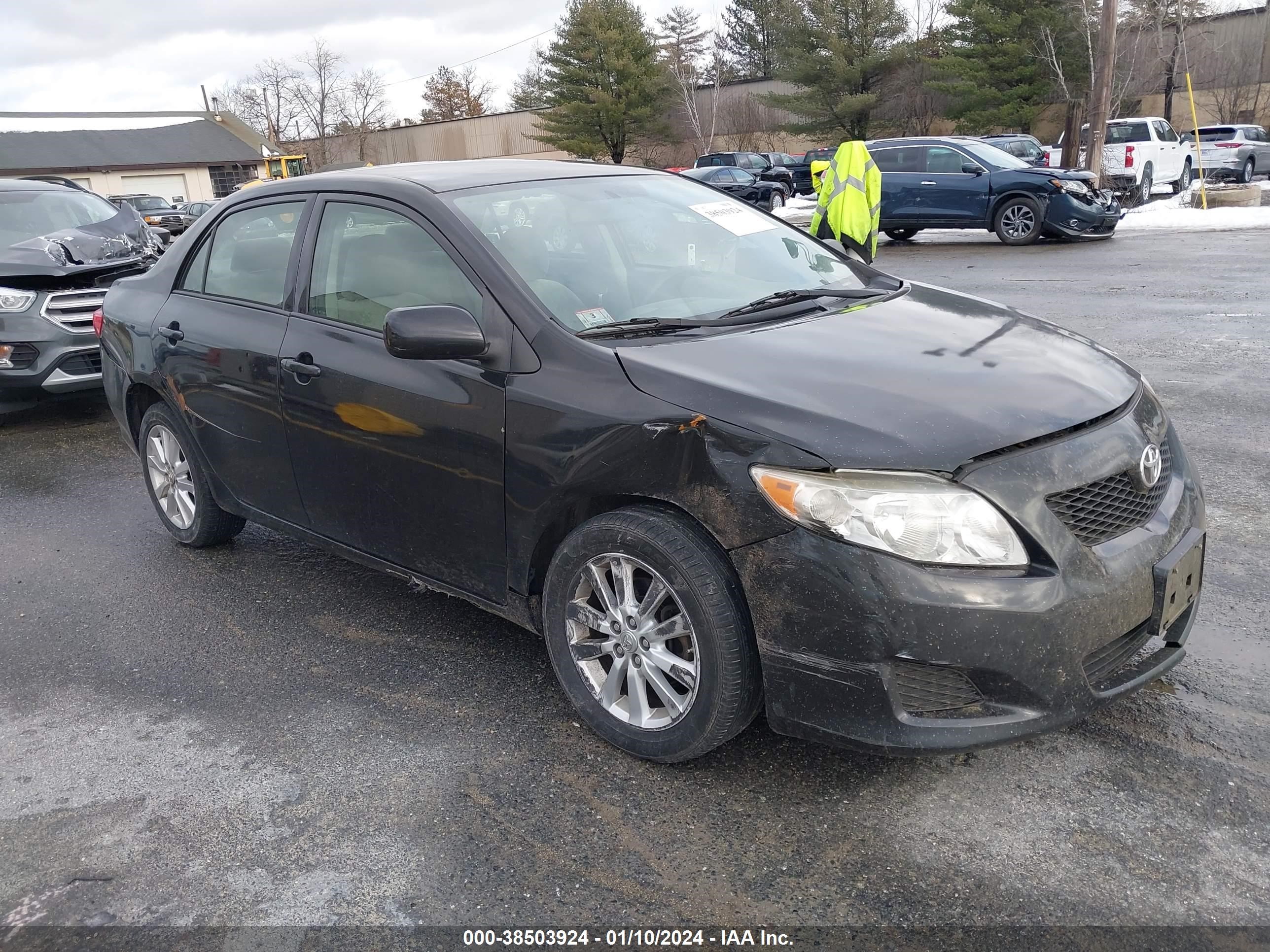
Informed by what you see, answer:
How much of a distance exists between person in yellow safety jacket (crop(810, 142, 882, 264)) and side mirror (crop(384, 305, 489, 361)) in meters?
7.50

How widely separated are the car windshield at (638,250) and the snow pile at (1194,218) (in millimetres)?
15688

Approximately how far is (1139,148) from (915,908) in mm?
23319

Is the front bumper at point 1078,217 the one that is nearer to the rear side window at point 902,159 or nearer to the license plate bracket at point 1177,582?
the rear side window at point 902,159

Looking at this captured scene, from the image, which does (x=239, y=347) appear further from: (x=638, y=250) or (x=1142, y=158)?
(x=1142, y=158)

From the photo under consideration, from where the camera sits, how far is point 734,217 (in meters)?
4.16

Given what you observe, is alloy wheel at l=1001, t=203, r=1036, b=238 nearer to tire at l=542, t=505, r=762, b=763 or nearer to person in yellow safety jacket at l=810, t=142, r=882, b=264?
person in yellow safety jacket at l=810, t=142, r=882, b=264

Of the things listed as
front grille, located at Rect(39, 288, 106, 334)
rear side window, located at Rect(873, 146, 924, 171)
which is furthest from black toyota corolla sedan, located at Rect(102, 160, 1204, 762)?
rear side window, located at Rect(873, 146, 924, 171)

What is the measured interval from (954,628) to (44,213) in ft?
Answer: 29.5

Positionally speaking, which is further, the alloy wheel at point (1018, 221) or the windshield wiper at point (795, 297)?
the alloy wheel at point (1018, 221)

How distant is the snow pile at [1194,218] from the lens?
17172mm

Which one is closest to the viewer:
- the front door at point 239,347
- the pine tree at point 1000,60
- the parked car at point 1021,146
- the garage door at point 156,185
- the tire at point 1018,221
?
the front door at point 239,347

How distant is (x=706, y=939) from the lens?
2.35m

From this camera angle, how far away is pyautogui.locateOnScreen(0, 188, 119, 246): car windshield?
849 centimetres

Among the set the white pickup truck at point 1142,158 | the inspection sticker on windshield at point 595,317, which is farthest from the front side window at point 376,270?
the white pickup truck at point 1142,158
